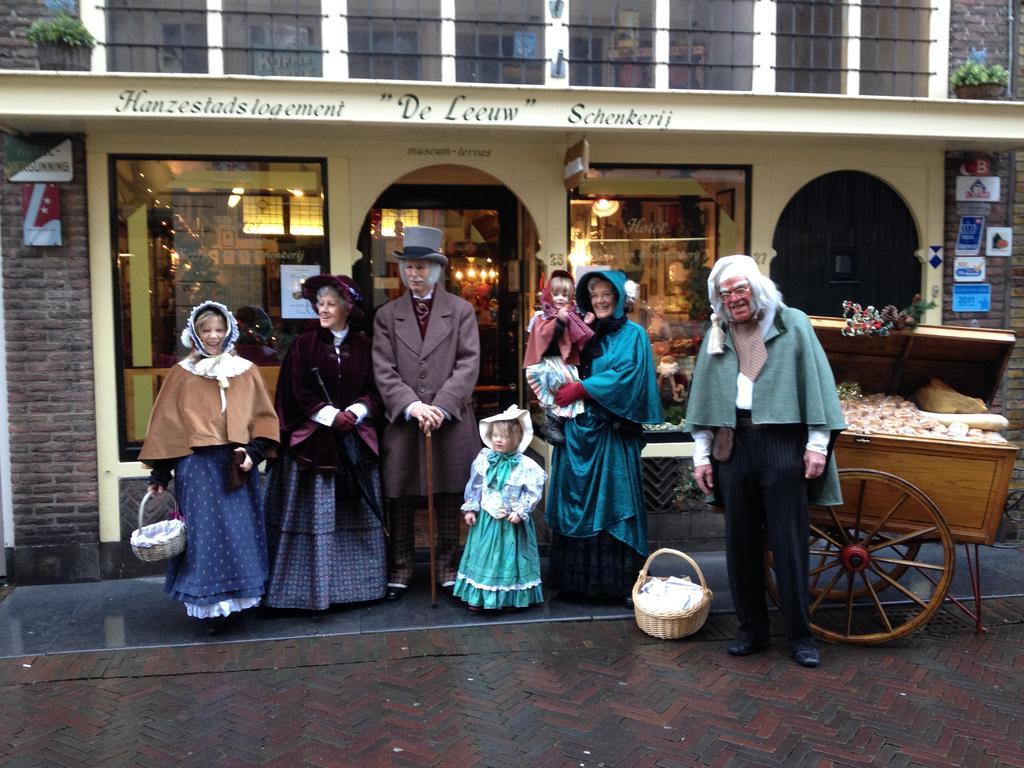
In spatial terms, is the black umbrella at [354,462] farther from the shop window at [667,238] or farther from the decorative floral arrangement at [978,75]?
the decorative floral arrangement at [978,75]

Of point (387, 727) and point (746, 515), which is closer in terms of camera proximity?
point (387, 727)

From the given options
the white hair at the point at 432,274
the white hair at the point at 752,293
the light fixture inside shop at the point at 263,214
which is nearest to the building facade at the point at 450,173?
the light fixture inside shop at the point at 263,214

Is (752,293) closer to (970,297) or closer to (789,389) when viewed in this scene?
(789,389)

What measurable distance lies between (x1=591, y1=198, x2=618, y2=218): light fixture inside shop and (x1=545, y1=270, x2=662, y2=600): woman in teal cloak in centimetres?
144

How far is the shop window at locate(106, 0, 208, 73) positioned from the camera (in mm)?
6117

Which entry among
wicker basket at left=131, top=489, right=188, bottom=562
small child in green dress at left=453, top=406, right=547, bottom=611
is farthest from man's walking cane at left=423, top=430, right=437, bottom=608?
wicker basket at left=131, top=489, right=188, bottom=562

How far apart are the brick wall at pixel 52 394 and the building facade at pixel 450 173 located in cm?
1

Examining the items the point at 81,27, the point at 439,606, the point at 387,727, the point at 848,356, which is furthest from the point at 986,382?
the point at 81,27

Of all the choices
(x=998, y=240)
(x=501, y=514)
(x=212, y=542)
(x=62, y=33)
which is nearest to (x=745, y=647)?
(x=501, y=514)

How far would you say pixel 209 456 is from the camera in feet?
17.2

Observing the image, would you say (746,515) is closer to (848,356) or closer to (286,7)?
(848,356)

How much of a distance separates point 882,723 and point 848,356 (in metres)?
2.29

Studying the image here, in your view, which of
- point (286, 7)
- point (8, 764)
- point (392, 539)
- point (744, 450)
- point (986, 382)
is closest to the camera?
point (8, 764)

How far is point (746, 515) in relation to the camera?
15.9ft
